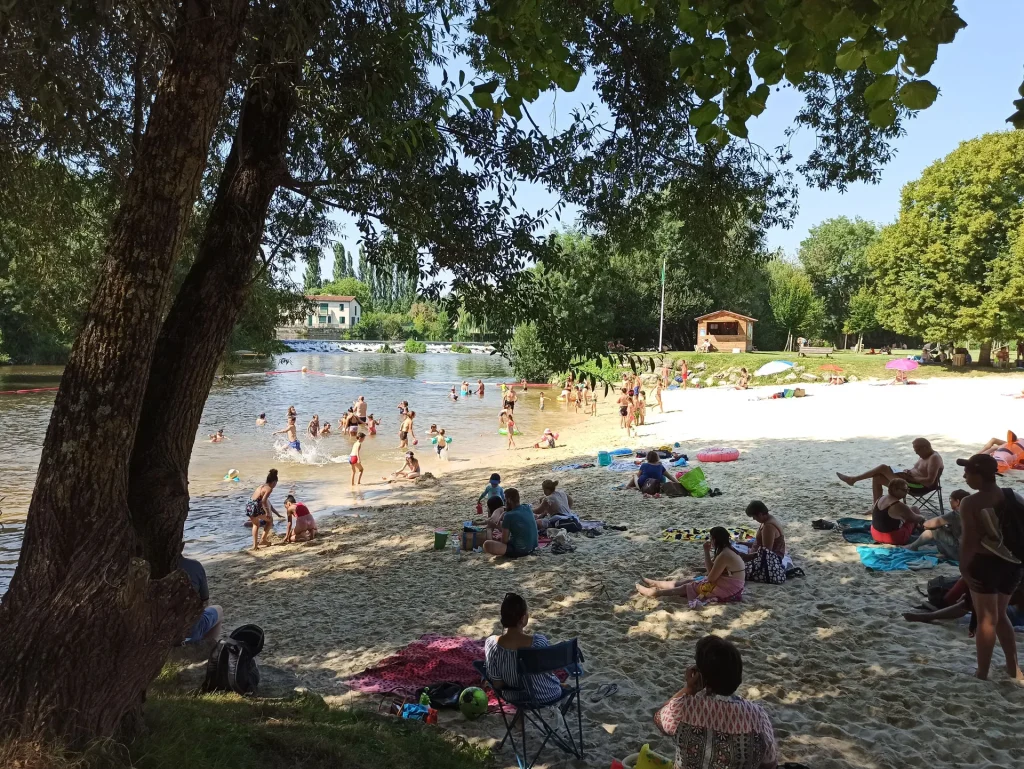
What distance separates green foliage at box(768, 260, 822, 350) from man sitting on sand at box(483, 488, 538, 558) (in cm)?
5656

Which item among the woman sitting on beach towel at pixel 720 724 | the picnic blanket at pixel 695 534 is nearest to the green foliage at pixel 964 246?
the picnic blanket at pixel 695 534

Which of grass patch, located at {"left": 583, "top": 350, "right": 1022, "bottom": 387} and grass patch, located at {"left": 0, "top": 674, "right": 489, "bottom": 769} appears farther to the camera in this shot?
grass patch, located at {"left": 583, "top": 350, "right": 1022, "bottom": 387}

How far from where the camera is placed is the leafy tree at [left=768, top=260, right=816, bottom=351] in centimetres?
6016

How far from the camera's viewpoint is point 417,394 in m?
40.0

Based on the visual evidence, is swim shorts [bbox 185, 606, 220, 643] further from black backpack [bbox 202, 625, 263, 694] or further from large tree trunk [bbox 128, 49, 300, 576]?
large tree trunk [bbox 128, 49, 300, 576]

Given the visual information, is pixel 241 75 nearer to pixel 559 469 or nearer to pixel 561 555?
pixel 561 555

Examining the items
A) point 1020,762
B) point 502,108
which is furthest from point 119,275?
point 1020,762

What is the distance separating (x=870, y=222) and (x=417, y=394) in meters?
51.5

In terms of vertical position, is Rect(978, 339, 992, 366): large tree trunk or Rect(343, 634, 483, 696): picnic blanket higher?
Rect(978, 339, 992, 366): large tree trunk

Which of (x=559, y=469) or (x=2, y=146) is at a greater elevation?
(x=2, y=146)

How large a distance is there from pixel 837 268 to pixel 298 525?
6559 centimetres

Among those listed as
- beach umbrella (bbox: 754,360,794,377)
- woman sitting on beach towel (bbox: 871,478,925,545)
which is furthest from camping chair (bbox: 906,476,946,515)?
beach umbrella (bbox: 754,360,794,377)

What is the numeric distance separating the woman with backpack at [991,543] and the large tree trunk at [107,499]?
4.80 metres

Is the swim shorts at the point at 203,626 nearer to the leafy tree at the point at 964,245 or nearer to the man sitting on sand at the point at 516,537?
the man sitting on sand at the point at 516,537
